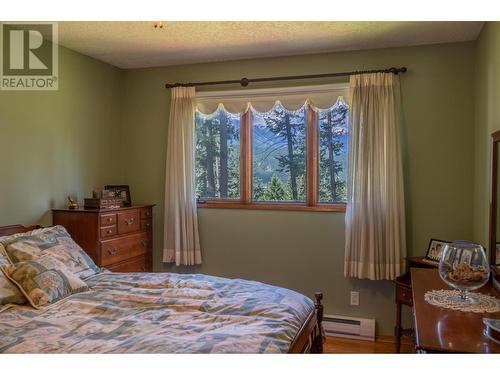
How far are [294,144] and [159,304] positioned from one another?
6.66 feet

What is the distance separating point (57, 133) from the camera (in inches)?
132

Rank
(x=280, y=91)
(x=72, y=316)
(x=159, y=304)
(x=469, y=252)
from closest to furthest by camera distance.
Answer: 1. (x=469, y=252)
2. (x=72, y=316)
3. (x=159, y=304)
4. (x=280, y=91)

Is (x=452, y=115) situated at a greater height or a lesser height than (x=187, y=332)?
greater

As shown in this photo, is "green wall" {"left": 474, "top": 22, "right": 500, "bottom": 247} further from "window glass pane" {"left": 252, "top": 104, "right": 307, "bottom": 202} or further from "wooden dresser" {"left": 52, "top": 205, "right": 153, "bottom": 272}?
"wooden dresser" {"left": 52, "top": 205, "right": 153, "bottom": 272}

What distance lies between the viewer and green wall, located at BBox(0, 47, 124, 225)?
2.96m

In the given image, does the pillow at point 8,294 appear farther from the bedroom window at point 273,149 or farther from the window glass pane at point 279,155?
the window glass pane at point 279,155

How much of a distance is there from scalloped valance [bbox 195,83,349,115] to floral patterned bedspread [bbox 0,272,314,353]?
175 cm

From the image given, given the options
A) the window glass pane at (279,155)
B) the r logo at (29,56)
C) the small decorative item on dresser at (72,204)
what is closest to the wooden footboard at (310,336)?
the window glass pane at (279,155)

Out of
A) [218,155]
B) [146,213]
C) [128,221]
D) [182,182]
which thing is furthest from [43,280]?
[218,155]

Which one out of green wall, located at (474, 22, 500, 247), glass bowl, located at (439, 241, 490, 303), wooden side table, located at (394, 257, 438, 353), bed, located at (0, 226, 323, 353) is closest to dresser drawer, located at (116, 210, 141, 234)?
bed, located at (0, 226, 323, 353)

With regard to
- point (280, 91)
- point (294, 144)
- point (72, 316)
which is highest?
point (280, 91)

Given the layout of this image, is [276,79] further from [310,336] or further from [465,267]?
[465,267]
